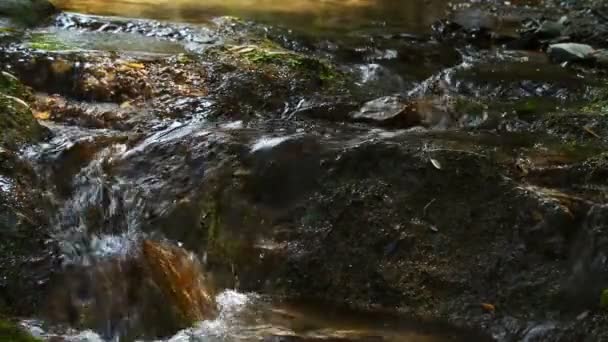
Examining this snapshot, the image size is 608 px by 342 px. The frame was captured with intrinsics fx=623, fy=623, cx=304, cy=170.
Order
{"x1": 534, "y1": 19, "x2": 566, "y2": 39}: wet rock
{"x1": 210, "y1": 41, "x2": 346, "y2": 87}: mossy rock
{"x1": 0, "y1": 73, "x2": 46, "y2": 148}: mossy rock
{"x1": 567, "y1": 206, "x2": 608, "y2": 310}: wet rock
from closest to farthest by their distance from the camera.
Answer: {"x1": 567, "y1": 206, "x2": 608, "y2": 310}: wet rock → {"x1": 0, "y1": 73, "x2": 46, "y2": 148}: mossy rock → {"x1": 210, "y1": 41, "x2": 346, "y2": 87}: mossy rock → {"x1": 534, "y1": 19, "x2": 566, "y2": 39}: wet rock

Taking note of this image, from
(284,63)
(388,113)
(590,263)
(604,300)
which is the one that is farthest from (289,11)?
(604,300)

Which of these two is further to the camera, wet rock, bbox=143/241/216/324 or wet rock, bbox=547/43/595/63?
wet rock, bbox=547/43/595/63

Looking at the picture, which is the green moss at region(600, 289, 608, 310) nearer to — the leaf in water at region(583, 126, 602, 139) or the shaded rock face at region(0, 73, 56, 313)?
the leaf in water at region(583, 126, 602, 139)

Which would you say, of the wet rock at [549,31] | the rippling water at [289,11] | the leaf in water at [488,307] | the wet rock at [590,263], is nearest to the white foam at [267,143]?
the leaf in water at [488,307]

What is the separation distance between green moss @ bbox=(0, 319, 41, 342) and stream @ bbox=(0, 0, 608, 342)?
202mm

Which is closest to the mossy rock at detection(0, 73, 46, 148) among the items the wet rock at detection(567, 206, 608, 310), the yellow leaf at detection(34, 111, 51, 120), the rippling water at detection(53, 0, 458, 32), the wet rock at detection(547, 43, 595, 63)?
the yellow leaf at detection(34, 111, 51, 120)

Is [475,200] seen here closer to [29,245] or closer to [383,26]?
[29,245]

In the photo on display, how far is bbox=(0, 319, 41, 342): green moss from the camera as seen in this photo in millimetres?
3477

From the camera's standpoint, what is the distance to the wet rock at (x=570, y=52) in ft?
29.8

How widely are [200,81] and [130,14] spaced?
4354mm

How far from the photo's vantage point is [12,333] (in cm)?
358

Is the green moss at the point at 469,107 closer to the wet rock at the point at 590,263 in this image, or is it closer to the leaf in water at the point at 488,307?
the wet rock at the point at 590,263

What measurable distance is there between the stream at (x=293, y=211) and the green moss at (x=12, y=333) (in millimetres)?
202

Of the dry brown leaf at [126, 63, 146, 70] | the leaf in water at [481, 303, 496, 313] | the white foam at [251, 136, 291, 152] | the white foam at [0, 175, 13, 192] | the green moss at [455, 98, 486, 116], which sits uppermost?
the dry brown leaf at [126, 63, 146, 70]
